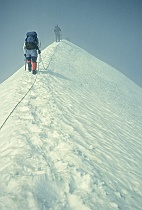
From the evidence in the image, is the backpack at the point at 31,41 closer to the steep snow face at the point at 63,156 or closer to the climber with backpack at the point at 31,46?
the climber with backpack at the point at 31,46

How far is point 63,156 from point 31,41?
7.49 m

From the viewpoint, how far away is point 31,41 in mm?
11469

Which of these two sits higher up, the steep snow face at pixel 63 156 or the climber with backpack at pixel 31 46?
the climber with backpack at pixel 31 46

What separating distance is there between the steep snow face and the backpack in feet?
7.53

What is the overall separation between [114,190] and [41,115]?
3.49 meters

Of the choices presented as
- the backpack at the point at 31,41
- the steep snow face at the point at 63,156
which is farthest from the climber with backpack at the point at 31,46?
the steep snow face at the point at 63,156

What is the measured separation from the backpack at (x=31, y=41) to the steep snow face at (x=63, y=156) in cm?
230

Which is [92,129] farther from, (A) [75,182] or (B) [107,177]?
(A) [75,182]

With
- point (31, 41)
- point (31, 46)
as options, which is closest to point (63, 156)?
point (31, 46)

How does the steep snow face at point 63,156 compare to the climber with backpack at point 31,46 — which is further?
the climber with backpack at point 31,46

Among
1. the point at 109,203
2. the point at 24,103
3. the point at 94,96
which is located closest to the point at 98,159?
the point at 109,203

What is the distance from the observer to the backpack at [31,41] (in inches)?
452

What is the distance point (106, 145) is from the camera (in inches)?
282

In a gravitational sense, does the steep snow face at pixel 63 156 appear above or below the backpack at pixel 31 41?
below
